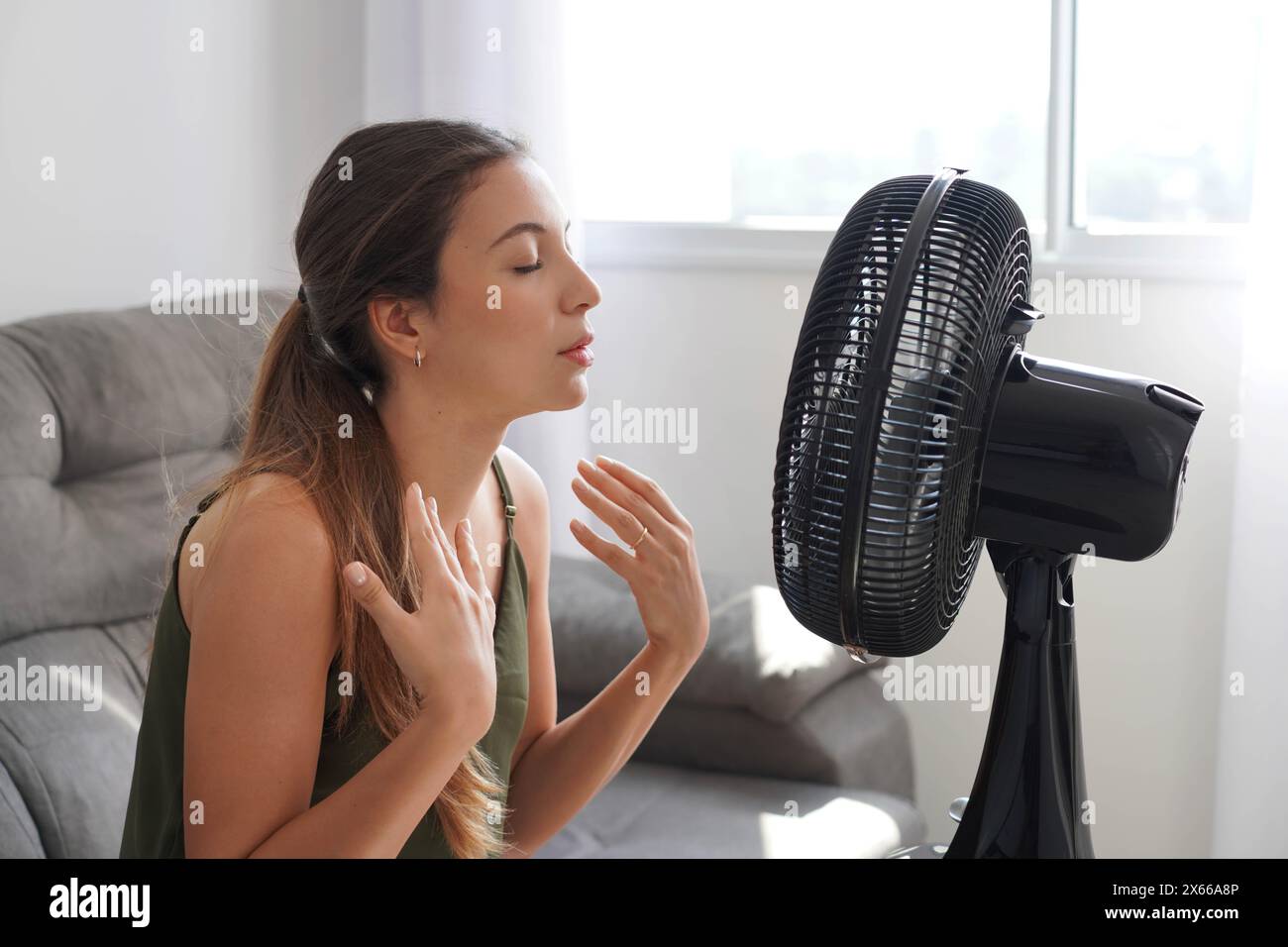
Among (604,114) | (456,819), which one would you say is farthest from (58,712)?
(604,114)

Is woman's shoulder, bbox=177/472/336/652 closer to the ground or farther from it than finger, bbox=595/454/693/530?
closer to the ground

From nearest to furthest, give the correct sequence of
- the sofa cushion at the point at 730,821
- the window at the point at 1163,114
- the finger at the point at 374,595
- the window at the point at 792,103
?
the finger at the point at 374,595 → the sofa cushion at the point at 730,821 → the window at the point at 1163,114 → the window at the point at 792,103

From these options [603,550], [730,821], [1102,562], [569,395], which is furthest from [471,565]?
[1102,562]

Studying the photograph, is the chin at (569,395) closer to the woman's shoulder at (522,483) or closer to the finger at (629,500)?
the finger at (629,500)

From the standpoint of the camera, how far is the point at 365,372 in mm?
1234

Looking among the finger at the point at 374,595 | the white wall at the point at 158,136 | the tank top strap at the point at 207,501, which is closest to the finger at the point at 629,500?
the finger at the point at 374,595

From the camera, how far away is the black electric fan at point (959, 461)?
28.0 inches

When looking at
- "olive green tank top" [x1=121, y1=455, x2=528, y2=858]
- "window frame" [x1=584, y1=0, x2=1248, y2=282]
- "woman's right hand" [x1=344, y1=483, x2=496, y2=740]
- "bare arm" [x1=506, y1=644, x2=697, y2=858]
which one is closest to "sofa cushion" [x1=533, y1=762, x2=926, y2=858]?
"bare arm" [x1=506, y1=644, x2=697, y2=858]

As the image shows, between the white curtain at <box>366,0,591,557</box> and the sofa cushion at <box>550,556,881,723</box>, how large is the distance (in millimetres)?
494

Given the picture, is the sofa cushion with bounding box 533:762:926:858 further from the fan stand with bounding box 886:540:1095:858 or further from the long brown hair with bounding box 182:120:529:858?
the fan stand with bounding box 886:540:1095:858

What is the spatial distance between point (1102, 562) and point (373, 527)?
1798 millimetres

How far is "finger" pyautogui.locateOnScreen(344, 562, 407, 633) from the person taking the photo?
0.90 metres

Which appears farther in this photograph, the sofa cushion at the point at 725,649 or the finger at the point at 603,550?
the sofa cushion at the point at 725,649

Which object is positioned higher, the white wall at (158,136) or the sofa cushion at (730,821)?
the white wall at (158,136)
